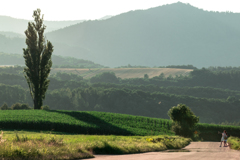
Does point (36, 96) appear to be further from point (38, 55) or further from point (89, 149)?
point (89, 149)

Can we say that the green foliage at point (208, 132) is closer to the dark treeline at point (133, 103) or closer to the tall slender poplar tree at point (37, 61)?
the tall slender poplar tree at point (37, 61)

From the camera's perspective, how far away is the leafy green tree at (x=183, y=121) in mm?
51156

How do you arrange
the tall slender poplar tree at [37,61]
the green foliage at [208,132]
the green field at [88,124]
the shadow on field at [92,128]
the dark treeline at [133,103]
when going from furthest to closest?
1. the dark treeline at [133,103]
2. the green foliage at [208,132]
3. the tall slender poplar tree at [37,61]
4. the shadow on field at [92,128]
5. the green field at [88,124]

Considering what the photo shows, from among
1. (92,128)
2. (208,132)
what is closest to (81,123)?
(92,128)

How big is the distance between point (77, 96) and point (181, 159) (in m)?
142

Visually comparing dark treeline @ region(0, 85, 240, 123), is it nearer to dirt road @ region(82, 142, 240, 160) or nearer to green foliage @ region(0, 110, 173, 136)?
green foliage @ region(0, 110, 173, 136)

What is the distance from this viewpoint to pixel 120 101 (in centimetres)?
15688

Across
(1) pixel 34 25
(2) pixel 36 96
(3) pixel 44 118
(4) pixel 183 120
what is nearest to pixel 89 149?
(3) pixel 44 118

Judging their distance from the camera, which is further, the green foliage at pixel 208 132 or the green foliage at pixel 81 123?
the green foliage at pixel 208 132

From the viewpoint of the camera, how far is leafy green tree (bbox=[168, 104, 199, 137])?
168 feet

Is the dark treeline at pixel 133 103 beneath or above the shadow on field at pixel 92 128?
beneath

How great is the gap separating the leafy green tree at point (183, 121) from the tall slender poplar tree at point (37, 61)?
2535 cm

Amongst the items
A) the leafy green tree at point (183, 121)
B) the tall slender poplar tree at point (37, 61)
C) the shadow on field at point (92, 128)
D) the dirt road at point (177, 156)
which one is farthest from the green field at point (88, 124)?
the dirt road at point (177, 156)

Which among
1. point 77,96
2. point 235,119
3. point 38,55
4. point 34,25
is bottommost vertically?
point 235,119
